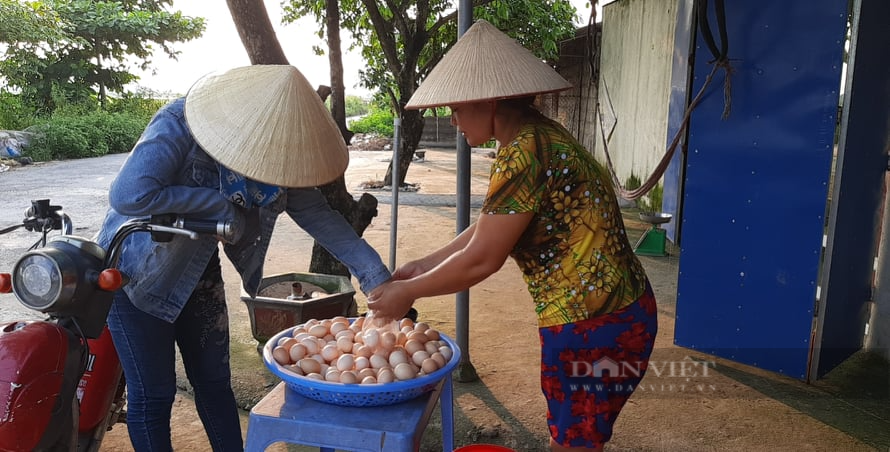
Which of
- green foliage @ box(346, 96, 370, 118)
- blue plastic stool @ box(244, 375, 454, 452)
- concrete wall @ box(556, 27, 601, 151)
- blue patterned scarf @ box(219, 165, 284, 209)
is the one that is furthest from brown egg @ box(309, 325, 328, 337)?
green foliage @ box(346, 96, 370, 118)

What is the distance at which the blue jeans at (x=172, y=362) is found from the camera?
2078 millimetres

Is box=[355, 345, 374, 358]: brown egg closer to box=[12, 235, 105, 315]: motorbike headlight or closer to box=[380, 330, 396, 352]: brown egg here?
box=[380, 330, 396, 352]: brown egg

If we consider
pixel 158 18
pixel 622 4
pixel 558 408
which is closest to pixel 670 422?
pixel 558 408

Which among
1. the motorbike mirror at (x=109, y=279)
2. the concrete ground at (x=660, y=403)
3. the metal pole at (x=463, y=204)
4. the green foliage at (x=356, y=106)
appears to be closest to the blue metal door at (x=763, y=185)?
the concrete ground at (x=660, y=403)

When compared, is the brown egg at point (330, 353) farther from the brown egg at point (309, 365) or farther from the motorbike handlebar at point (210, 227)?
the motorbike handlebar at point (210, 227)

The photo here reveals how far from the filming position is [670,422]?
3320 millimetres

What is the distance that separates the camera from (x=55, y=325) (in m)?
1.79

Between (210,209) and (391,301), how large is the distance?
2.00 feet

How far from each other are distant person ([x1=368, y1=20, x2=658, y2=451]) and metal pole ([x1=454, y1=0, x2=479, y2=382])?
136cm

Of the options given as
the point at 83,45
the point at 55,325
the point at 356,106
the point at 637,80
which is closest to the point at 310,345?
the point at 55,325

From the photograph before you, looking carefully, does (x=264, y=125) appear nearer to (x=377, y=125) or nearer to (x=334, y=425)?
(x=334, y=425)

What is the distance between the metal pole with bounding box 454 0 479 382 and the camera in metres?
3.42

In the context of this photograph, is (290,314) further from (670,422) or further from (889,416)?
(889,416)

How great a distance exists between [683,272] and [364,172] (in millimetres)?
11448
